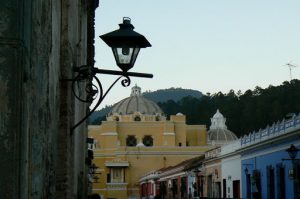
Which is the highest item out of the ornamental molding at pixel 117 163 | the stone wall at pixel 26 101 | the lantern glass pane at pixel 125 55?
the ornamental molding at pixel 117 163

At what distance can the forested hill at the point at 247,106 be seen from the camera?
75500 millimetres

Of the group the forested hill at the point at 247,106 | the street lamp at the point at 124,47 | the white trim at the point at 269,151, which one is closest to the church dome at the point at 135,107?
the forested hill at the point at 247,106

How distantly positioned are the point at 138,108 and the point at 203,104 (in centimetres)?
3362

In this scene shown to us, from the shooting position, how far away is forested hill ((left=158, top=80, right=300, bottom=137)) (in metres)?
75.5

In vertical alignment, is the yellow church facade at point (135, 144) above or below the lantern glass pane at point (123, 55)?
above

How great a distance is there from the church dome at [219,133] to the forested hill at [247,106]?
14.1ft

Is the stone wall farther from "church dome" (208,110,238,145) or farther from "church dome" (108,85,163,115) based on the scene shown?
"church dome" (108,85,163,115)

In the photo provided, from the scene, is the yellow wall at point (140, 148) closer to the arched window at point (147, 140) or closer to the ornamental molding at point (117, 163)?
the ornamental molding at point (117, 163)

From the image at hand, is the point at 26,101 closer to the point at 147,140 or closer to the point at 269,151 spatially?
the point at 269,151

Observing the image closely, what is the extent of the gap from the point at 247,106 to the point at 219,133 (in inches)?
490

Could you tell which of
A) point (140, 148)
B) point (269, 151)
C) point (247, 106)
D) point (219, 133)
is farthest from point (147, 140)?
point (269, 151)

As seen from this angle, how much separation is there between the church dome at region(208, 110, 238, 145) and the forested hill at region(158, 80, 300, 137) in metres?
4.30

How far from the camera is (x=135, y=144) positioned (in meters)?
78.2

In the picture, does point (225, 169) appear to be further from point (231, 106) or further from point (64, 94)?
point (231, 106)
